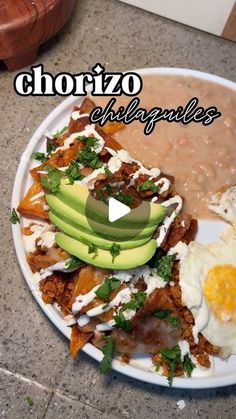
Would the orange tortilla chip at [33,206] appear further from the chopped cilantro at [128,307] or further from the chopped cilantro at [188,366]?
the chopped cilantro at [188,366]

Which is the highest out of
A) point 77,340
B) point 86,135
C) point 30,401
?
point 86,135

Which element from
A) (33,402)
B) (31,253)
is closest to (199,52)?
(31,253)

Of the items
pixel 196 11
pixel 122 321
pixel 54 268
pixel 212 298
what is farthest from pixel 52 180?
pixel 196 11

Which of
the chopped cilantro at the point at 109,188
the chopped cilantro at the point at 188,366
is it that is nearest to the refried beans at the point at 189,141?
the chopped cilantro at the point at 109,188

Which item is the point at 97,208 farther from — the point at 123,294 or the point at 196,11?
the point at 196,11

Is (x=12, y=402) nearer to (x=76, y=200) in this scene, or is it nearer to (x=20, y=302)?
(x=20, y=302)

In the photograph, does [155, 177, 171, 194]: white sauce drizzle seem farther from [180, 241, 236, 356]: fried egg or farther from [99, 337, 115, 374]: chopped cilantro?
[99, 337, 115, 374]: chopped cilantro
